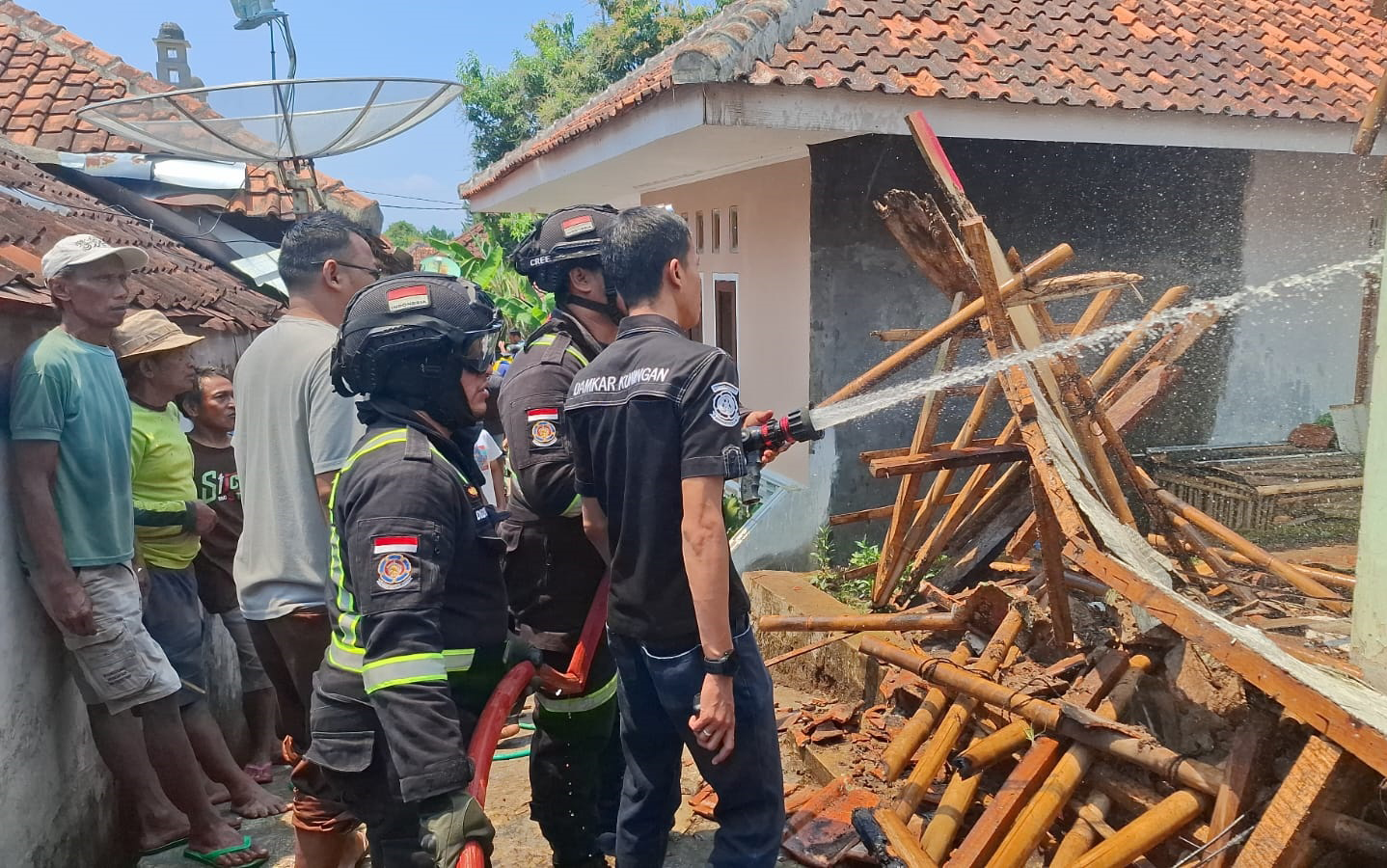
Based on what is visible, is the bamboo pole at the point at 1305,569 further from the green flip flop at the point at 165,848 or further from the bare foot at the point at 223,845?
the green flip flop at the point at 165,848

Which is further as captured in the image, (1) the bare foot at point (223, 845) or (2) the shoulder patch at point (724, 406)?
(1) the bare foot at point (223, 845)

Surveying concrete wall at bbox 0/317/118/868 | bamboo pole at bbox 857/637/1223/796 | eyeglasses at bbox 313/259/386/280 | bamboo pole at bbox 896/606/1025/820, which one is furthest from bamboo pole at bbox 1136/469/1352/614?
concrete wall at bbox 0/317/118/868

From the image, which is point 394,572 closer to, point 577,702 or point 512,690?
point 512,690

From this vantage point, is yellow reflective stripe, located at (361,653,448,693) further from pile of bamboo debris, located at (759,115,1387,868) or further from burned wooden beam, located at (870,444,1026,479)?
burned wooden beam, located at (870,444,1026,479)

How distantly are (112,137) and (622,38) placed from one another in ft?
54.2

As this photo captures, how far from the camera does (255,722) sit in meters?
4.54

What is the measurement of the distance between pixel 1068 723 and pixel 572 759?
1.70m

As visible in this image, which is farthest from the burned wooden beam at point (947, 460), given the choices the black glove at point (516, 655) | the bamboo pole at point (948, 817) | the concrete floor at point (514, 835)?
the black glove at point (516, 655)

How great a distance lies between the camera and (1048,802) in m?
3.09

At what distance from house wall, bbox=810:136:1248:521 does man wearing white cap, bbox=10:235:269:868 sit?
4150mm

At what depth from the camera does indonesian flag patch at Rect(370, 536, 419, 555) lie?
2.10m

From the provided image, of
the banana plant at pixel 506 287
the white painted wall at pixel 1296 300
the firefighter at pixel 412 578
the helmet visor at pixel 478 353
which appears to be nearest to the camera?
the firefighter at pixel 412 578

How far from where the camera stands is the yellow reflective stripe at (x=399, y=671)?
2053 millimetres

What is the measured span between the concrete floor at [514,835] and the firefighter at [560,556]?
453 mm
